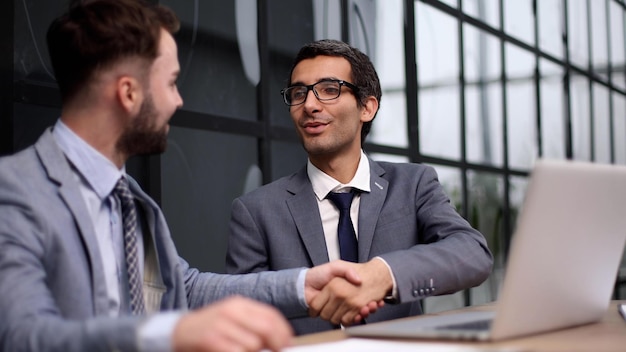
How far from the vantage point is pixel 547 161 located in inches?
48.3

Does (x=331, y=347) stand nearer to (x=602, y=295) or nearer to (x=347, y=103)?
(x=602, y=295)

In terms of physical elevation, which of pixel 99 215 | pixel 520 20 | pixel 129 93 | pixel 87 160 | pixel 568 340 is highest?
pixel 520 20

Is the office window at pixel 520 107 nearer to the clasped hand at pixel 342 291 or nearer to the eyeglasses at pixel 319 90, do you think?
the eyeglasses at pixel 319 90

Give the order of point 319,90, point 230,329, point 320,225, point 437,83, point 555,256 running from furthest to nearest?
point 437,83, point 319,90, point 320,225, point 555,256, point 230,329

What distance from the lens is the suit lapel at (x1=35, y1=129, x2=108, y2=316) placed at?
4.72 feet

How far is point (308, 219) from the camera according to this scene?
2449 millimetres

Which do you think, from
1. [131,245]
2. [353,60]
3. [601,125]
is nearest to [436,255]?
[131,245]

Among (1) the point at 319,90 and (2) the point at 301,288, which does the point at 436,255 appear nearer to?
(2) the point at 301,288

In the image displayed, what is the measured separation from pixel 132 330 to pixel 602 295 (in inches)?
40.8

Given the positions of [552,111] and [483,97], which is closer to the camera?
[483,97]

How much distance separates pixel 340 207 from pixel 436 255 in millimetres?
500

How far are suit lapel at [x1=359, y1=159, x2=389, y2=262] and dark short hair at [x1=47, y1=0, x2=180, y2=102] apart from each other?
1.02 m

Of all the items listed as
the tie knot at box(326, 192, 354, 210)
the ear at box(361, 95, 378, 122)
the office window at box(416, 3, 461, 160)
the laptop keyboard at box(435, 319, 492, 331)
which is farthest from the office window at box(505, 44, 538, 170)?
the laptop keyboard at box(435, 319, 492, 331)

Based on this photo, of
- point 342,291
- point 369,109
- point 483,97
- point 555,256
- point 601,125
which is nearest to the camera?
point 555,256
